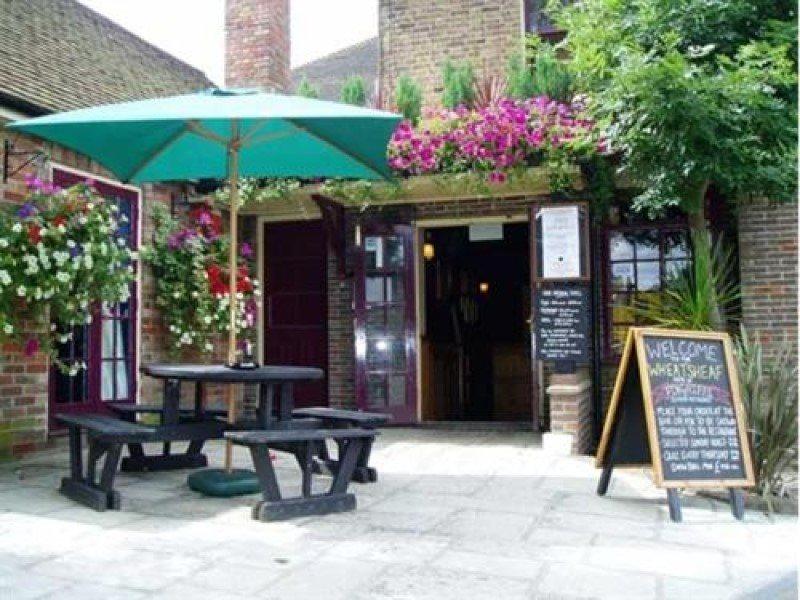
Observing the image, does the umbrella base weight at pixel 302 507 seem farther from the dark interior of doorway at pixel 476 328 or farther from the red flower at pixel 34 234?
the dark interior of doorway at pixel 476 328

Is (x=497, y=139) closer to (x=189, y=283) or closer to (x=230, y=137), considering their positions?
(x=230, y=137)

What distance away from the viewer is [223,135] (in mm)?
4891

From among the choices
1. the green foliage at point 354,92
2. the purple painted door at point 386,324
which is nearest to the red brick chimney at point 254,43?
the green foliage at point 354,92

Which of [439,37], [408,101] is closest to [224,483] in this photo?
[408,101]

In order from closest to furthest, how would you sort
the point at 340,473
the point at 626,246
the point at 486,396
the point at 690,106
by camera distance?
the point at 340,473
the point at 690,106
the point at 626,246
the point at 486,396

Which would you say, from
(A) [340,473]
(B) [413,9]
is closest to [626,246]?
(B) [413,9]

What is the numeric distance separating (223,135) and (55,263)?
58.9 inches

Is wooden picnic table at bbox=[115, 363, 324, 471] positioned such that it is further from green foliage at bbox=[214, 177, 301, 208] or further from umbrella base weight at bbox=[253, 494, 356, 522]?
green foliage at bbox=[214, 177, 301, 208]

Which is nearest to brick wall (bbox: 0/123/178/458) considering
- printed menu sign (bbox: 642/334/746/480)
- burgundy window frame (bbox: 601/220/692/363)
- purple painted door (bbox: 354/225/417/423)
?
purple painted door (bbox: 354/225/417/423)

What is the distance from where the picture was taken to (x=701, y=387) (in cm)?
448

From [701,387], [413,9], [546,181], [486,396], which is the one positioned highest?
[413,9]

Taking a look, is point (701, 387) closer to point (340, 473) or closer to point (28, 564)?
point (340, 473)

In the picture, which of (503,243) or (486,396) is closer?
(486,396)

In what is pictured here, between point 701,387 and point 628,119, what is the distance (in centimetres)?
197
